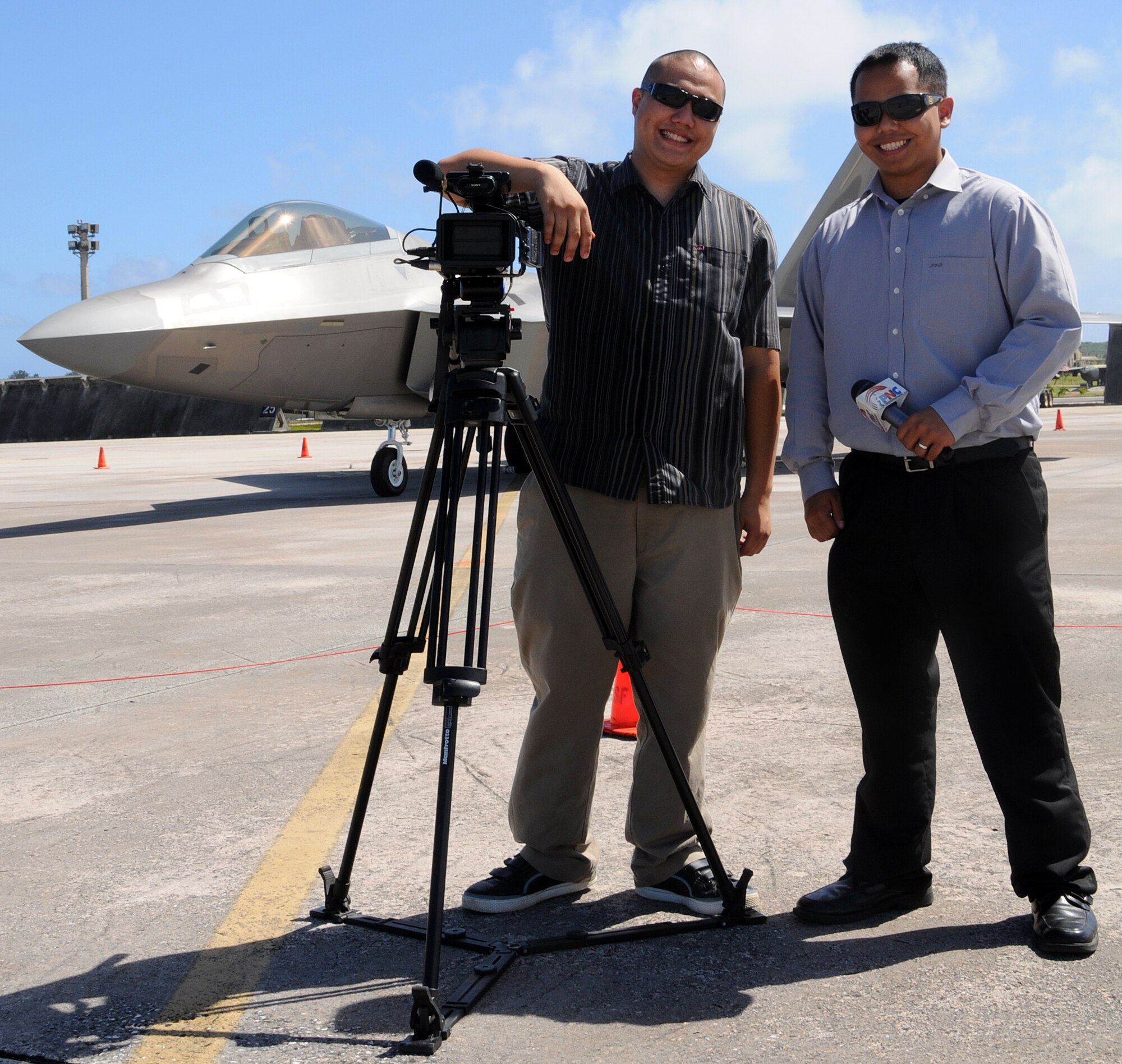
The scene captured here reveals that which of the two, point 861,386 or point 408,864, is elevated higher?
point 861,386

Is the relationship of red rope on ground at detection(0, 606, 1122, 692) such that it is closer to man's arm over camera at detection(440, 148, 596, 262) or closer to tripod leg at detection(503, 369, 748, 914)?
tripod leg at detection(503, 369, 748, 914)

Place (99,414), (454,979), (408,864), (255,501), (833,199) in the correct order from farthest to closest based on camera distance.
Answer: (99,414)
(833,199)
(255,501)
(408,864)
(454,979)

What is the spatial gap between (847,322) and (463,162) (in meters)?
1.06

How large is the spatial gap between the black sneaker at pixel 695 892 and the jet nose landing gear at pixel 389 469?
11427mm

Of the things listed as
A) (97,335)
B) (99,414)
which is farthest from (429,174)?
(99,414)

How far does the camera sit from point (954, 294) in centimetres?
298

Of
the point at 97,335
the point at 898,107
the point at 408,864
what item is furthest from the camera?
the point at 97,335

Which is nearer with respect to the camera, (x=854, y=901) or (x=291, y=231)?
(x=854, y=901)

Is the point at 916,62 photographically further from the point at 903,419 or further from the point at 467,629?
the point at 467,629

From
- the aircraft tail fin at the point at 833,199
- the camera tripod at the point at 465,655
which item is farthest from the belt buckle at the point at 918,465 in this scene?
the aircraft tail fin at the point at 833,199

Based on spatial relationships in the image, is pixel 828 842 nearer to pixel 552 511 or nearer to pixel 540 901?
pixel 540 901

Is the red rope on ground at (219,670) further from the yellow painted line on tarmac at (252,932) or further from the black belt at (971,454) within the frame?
the black belt at (971,454)

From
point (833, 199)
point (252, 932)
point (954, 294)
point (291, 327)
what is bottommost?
point (252, 932)

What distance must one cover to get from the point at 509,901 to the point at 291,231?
11.2 metres
